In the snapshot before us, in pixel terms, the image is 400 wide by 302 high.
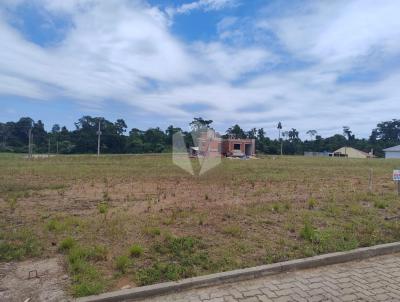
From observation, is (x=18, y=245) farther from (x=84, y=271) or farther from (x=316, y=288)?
(x=316, y=288)

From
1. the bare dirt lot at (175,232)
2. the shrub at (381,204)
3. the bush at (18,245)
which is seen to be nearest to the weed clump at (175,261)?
the bare dirt lot at (175,232)

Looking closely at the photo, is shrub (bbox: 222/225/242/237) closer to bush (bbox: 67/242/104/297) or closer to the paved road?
the paved road

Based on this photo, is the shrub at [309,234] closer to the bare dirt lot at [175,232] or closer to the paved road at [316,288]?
the bare dirt lot at [175,232]

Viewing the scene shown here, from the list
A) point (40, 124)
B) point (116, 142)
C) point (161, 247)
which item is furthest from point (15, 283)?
point (40, 124)

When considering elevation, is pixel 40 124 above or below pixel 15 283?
above

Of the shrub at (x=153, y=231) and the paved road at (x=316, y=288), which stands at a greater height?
the shrub at (x=153, y=231)

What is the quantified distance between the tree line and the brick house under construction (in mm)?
4556

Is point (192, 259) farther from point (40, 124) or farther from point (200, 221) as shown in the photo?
point (40, 124)

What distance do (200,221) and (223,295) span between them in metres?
2.41

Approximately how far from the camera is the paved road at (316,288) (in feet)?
9.56

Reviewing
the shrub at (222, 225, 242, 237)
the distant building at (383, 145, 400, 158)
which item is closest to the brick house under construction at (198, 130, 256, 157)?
the distant building at (383, 145, 400, 158)

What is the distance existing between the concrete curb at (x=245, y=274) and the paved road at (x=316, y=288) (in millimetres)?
70

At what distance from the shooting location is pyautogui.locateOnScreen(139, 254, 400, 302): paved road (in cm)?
291

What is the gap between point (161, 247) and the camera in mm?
4047
